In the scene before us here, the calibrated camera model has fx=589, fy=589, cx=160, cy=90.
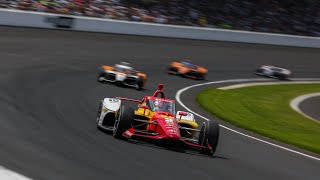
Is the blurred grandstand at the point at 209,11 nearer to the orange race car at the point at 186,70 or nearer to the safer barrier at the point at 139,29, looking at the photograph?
the safer barrier at the point at 139,29

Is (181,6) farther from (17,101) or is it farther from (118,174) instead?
(118,174)

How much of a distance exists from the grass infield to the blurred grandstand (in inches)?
422

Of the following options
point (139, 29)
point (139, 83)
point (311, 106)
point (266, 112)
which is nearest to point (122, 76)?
point (139, 83)

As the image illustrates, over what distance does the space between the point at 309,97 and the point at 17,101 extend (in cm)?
1822

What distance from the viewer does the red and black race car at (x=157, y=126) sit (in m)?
12.4

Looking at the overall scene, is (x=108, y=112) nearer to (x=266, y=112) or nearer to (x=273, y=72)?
(x=266, y=112)

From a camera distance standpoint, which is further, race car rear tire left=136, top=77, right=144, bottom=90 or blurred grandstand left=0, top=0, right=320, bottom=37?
blurred grandstand left=0, top=0, right=320, bottom=37

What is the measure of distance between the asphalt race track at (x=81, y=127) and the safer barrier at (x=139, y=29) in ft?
2.46

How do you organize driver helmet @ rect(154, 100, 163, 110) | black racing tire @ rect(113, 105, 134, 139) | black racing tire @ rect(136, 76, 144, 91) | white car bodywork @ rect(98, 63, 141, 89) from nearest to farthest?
black racing tire @ rect(113, 105, 134, 139), driver helmet @ rect(154, 100, 163, 110), white car bodywork @ rect(98, 63, 141, 89), black racing tire @ rect(136, 76, 144, 91)

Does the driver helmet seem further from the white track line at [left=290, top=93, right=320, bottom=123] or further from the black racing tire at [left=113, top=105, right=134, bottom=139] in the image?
the white track line at [left=290, top=93, right=320, bottom=123]

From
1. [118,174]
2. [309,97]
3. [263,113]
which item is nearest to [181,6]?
[309,97]

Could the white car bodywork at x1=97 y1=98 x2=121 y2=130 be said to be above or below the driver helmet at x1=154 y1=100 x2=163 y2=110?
below

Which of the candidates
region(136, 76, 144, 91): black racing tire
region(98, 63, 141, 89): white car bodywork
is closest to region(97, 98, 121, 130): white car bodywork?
region(98, 63, 141, 89): white car bodywork

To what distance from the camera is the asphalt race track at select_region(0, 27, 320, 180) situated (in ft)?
32.9
